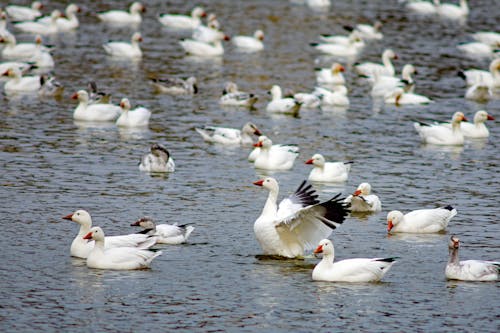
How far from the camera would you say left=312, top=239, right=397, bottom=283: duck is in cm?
1320

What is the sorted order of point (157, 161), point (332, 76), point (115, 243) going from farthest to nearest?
point (332, 76)
point (157, 161)
point (115, 243)

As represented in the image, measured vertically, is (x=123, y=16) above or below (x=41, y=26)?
below

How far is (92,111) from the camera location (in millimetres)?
24516

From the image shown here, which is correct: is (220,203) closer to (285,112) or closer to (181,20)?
(285,112)

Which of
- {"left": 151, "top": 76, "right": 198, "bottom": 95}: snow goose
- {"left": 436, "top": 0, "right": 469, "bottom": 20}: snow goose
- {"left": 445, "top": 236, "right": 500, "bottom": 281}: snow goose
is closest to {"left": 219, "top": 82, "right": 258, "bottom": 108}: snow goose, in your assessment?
{"left": 151, "top": 76, "right": 198, "bottom": 95}: snow goose

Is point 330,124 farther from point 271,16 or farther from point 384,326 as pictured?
point 271,16

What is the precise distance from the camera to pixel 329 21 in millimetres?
45000

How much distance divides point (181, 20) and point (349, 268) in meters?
29.1

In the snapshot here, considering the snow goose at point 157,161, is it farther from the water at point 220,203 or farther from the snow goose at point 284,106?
the snow goose at point 284,106

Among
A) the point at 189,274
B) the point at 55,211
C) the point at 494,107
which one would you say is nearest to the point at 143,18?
the point at 494,107

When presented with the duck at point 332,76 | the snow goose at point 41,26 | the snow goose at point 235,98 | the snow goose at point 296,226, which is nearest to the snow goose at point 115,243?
the snow goose at point 296,226

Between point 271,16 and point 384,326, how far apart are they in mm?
34353

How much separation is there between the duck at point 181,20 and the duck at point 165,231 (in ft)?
89.4

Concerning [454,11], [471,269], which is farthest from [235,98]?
[454,11]
